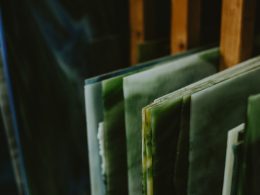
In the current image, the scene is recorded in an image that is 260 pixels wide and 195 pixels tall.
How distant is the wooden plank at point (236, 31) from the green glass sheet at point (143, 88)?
7 cm

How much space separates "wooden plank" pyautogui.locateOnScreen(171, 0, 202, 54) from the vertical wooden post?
0.45 ft

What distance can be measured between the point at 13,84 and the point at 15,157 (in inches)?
11.0

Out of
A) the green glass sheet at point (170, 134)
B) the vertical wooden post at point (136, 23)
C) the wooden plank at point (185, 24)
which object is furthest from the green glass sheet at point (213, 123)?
the vertical wooden post at point (136, 23)

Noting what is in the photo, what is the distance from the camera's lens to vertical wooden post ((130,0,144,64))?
123 cm

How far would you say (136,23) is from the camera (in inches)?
49.7

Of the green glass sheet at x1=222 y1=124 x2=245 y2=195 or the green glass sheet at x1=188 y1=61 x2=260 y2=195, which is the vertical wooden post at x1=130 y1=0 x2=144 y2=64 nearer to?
the green glass sheet at x1=188 y1=61 x2=260 y2=195

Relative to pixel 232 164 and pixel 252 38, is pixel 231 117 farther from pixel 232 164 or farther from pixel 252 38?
pixel 252 38

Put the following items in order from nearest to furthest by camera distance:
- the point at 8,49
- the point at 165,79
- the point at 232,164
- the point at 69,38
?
the point at 232,164
the point at 165,79
the point at 8,49
the point at 69,38

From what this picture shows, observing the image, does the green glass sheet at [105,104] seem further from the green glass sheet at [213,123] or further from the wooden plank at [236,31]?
the green glass sheet at [213,123]

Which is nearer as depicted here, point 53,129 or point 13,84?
point 13,84

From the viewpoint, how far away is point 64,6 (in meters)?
1.12

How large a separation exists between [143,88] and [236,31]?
31 cm

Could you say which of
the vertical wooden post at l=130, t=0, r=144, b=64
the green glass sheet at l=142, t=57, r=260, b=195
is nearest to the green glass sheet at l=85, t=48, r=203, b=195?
the green glass sheet at l=142, t=57, r=260, b=195

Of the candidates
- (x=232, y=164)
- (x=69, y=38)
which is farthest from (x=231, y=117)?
(x=69, y=38)
